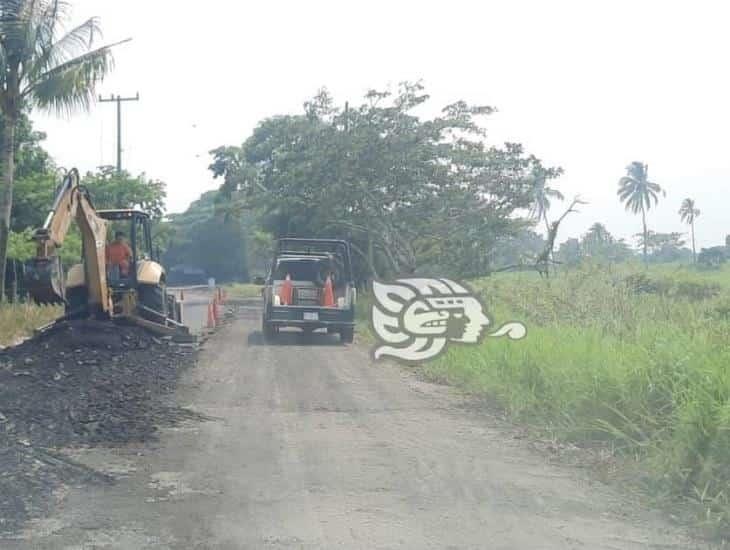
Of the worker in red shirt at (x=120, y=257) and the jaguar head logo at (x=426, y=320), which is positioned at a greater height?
the worker in red shirt at (x=120, y=257)

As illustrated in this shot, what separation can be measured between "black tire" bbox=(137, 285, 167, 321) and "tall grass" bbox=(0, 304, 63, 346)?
3367mm

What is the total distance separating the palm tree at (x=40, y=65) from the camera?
18.8 metres

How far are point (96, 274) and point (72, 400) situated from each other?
436 cm

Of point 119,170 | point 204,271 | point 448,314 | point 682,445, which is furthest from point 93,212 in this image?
point 204,271

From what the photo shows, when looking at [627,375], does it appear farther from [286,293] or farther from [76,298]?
[286,293]

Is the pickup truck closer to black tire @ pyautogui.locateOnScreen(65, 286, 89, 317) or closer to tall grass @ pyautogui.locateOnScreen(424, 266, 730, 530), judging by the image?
tall grass @ pyautogui.locateOnScreen(424, 266, 730, 530)

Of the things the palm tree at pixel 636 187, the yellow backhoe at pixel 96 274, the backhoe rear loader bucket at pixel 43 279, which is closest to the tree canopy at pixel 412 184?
the yellow backhoe at pixel 96 274

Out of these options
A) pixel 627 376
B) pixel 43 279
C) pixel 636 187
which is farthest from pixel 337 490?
pixel 636 187

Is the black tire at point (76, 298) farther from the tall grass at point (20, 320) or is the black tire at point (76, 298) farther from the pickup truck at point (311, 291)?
the pickup truck at point (311, 291)

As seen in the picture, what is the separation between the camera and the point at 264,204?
30516mm

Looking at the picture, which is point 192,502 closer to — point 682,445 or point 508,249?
point 682,445

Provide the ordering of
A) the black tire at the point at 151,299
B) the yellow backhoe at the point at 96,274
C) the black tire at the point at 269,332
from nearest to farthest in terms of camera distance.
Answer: the yellow backhoe at the point at 96,274, the black tire at the point at 151,299, the black tire at the point at 269,332

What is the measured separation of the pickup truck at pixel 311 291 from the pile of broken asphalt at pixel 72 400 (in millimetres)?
3164

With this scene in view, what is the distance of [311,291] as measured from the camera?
19312 mm
